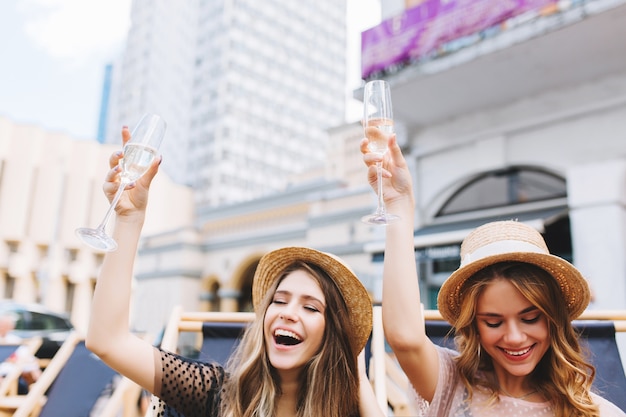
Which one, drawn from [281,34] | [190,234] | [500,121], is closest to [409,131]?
[500,121]

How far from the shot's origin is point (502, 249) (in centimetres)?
148

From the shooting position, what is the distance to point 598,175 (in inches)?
210

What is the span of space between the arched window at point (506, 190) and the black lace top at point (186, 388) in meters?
5.41

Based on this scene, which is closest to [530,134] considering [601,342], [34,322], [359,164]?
[601,342]

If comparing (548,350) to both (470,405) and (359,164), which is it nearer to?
(470,405)

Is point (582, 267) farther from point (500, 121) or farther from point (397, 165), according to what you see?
point (397, 165)

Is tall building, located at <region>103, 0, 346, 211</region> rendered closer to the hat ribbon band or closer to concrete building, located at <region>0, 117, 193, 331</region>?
concrete building, located at <region>0, 117, 193, 331</region>

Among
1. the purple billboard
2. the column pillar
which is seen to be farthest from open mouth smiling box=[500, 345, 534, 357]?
the purple billboard

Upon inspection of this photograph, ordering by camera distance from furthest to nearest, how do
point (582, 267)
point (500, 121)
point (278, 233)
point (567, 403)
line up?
point (278, 233), point (500, 121), point (582, 267), point (567, 403)

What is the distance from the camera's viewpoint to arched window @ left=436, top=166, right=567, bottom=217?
605cm

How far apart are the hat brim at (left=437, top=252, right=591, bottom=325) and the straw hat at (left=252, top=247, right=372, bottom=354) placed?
303 millimetres

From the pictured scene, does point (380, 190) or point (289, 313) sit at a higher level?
point (380, 190)

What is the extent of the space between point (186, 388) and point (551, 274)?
117cm

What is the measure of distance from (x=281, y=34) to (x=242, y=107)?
8891 mm
